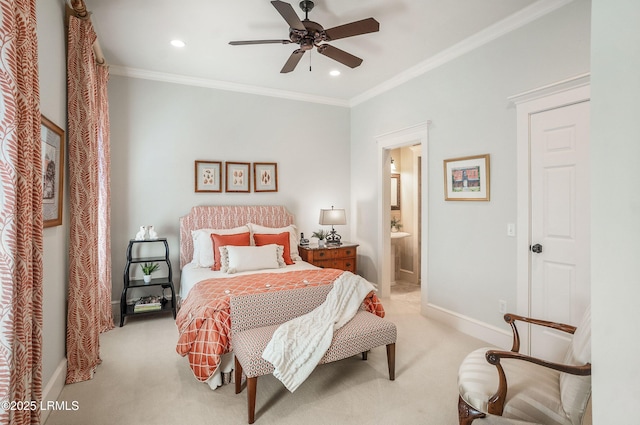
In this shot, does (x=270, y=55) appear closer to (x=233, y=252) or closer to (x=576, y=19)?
(x=233, y=252)

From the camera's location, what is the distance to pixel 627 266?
896 millimetres

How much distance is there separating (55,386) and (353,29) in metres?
3.33

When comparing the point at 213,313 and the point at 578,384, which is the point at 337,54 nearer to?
the point at 213,313

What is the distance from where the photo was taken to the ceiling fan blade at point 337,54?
2777 mm

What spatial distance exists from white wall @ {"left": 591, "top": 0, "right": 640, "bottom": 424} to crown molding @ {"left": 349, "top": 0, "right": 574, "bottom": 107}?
2343 mm

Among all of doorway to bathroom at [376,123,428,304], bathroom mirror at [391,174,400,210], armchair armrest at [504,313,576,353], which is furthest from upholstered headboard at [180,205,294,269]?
armchair armrest at [504,313,576,353]

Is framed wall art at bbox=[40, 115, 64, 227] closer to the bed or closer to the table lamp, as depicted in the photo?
the bed

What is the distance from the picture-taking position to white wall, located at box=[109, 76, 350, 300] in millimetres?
4039

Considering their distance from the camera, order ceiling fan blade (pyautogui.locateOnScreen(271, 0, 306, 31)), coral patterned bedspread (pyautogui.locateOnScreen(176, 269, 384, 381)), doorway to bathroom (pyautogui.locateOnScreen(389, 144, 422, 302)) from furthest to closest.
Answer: doorway to bathroom (pyautogui.locateOnScreen(389, 144, 422, 302)), coral patterned bedspread (pyautogui.locateOnScreen(176, 269, 384, 381)), ceiling fan blade (pyautogui.locateOnScreen(271, 0, 306, 31))

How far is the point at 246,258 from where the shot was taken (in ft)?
12.0

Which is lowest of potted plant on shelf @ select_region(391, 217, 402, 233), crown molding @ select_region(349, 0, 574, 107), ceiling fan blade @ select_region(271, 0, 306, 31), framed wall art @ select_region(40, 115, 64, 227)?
potted plant on shelf @ select_region(391, 217, 402, 233)

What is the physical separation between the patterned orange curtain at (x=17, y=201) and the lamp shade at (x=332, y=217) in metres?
3.59

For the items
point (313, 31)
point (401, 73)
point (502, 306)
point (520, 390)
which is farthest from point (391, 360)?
point (401, 73)

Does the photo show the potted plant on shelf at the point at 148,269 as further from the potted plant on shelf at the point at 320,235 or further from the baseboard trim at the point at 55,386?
the potted plant on shelf at the point at 320,235
